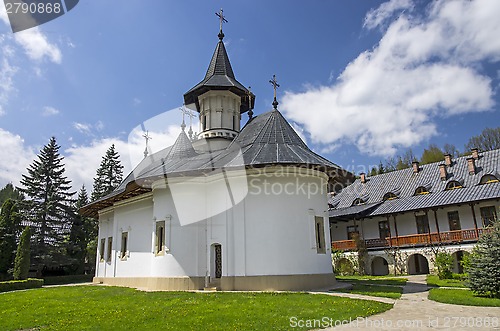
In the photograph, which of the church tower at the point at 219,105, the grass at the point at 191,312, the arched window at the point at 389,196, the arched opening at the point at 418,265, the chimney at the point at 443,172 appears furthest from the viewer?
the arched window at the point at 389,196

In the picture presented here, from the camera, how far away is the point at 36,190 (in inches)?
1325

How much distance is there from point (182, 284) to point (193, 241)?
67.4 inches

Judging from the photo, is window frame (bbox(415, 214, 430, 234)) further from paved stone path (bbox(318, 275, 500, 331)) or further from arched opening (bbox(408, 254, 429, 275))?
paved stone path (bbox(318, 275, 500, 331))

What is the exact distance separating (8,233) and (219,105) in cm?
2040

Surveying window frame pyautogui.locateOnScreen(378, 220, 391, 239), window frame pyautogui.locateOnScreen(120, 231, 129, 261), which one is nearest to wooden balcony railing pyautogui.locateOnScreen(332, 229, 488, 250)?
window frame pyautogui.locateOnScreen(378, 220, 391, 239)

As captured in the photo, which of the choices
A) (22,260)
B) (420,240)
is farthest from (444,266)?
(22,260)

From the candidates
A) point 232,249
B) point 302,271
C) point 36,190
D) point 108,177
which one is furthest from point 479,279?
point 108,177

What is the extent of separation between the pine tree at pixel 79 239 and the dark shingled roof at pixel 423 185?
22.3 meters

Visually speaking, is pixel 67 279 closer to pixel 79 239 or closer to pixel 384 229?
pixel 79 239

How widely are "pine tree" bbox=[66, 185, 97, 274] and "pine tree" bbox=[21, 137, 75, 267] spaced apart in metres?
0.68

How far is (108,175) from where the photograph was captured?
47031mm

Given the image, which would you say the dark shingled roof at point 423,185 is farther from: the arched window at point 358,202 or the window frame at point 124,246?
the window frame at point 124,246

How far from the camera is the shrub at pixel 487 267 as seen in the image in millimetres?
10039

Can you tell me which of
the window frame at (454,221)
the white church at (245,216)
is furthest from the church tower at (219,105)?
the window frame at (454,221)
